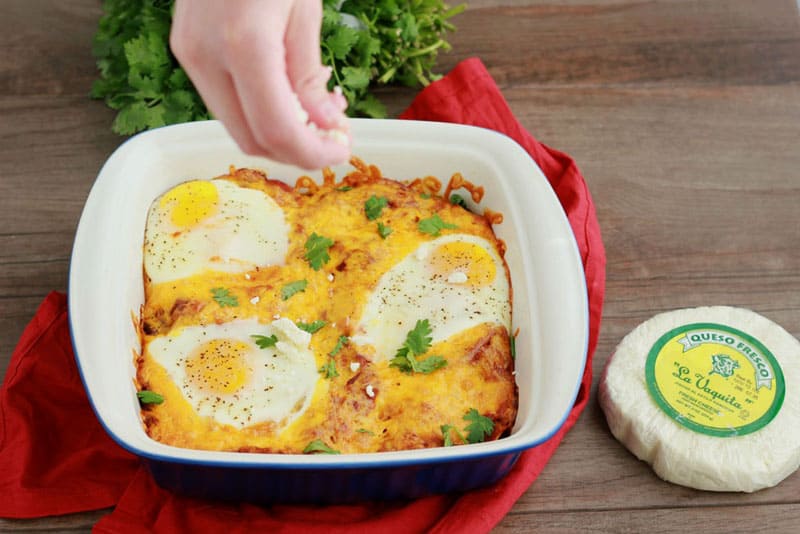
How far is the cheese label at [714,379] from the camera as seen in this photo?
2.19m

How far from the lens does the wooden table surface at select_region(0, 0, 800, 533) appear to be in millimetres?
2240

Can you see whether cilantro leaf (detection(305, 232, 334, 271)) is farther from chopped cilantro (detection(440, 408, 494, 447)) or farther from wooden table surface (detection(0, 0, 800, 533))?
wooden table surface (detection(0, 0, 800, 533))

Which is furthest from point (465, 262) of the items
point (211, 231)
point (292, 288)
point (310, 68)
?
point (310, 68)

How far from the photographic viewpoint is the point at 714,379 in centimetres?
226

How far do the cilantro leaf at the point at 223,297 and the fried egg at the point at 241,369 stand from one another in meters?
0.05

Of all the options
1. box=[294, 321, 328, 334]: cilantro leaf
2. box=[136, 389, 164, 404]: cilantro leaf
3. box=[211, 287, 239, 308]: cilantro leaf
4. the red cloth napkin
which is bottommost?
the red cloth napkin

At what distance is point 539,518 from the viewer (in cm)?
219

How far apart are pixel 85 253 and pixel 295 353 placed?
21.3 inches

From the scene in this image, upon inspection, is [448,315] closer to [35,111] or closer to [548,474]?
[548,474]

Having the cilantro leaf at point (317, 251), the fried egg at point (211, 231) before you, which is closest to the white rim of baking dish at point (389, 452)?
the fried egg at point (211, 231)

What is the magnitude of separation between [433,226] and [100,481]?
1058 millimetres

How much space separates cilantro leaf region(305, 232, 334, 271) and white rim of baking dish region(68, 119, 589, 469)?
0.29 m

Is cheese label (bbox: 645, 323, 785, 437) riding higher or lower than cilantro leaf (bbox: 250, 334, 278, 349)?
lower

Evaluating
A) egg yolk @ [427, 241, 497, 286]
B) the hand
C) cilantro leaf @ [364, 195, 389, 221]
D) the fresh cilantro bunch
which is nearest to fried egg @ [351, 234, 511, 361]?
egg yolk @ [427, 241, 497, 286]
